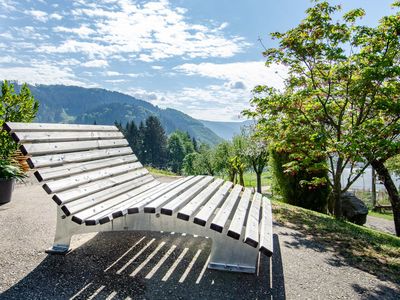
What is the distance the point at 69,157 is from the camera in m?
4.39

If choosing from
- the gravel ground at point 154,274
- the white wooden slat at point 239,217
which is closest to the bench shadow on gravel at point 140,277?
the gravel ground at point 154,274

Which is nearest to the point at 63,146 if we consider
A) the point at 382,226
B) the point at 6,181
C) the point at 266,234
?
the point at 266,234

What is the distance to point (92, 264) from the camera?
400 cm

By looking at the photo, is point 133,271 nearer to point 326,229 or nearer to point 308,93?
point 326,229

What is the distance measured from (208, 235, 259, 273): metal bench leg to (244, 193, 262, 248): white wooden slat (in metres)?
0.22

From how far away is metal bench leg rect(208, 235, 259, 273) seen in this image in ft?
11.9

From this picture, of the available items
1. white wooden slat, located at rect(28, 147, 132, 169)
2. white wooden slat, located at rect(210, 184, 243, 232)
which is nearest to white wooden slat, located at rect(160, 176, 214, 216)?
white wooden slat, located at rect(210, 184, 243, 232)

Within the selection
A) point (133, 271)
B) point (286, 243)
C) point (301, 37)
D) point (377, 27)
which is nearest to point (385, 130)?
point (377, 27)

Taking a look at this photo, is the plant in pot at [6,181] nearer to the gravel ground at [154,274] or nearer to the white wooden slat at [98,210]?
the gravel ground at [154,274]

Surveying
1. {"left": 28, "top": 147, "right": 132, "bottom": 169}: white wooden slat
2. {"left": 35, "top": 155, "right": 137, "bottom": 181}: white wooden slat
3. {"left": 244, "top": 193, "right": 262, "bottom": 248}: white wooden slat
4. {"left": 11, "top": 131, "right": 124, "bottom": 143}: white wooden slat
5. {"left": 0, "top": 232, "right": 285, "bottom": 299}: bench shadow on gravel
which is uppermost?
{"left": 11, "top": 131, "right": 124, "bottom": 143}: white wooden slat

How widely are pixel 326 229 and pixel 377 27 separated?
469 centimetres

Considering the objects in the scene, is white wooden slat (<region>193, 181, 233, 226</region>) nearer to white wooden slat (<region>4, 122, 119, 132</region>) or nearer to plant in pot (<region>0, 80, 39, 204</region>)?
white wooden slat (<region>4, 122, 119, 132</region>)

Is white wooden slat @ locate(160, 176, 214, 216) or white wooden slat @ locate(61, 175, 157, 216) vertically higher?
white wooden slat @ locate(160, 176, 214, 216)

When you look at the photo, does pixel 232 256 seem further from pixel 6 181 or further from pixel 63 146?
pixel 6 181
